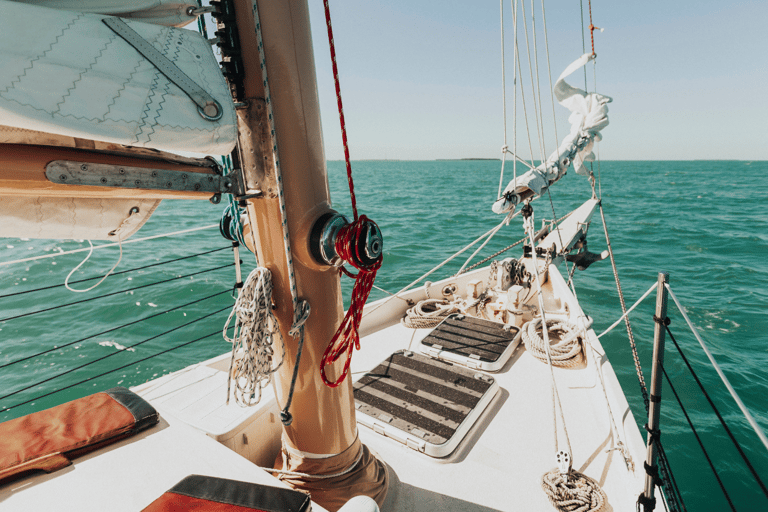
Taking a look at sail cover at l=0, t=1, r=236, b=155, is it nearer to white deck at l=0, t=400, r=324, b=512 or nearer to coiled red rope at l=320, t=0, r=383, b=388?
coiled red rope at l=320, t=0, r=383, b=388

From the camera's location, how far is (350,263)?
1.46 metres

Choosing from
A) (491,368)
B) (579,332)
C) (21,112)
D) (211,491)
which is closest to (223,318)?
(491,368)

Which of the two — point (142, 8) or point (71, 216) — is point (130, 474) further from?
point (142, 8)

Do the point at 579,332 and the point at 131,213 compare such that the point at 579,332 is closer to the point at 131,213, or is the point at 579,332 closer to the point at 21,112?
the point at 131,213

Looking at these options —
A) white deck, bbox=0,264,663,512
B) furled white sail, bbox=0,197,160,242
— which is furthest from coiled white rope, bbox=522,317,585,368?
furled white sail, bbox=0,197,160,242

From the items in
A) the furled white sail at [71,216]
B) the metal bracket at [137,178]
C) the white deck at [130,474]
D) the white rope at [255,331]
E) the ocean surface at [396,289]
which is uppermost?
the metal bracket at [137,178]

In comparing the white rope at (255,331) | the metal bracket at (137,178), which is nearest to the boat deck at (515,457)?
the white rope at (255,331)

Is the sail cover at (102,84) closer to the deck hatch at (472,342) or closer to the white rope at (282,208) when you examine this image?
the white rope at (282,208)

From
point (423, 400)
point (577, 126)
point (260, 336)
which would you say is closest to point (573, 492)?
point (423, 400)

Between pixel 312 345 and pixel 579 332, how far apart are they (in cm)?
282

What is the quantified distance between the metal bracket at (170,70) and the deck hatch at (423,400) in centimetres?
216

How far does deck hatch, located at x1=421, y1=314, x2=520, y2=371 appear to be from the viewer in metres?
3.42

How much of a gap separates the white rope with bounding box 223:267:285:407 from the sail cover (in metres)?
0.55

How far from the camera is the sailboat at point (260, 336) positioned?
3.40ft
